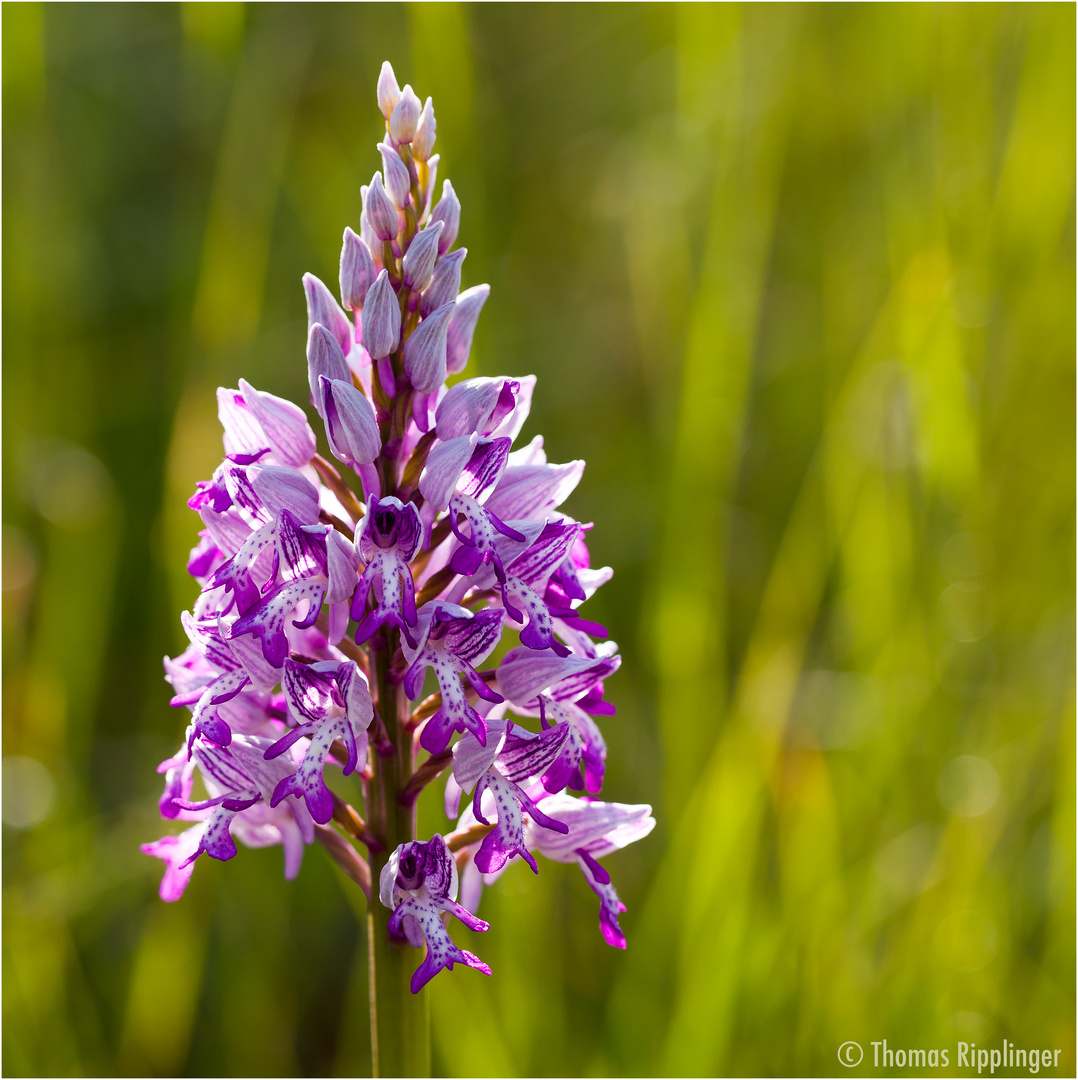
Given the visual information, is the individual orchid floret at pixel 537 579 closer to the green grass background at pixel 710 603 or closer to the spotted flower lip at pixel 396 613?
the spotted flower lip at pixel 396 613

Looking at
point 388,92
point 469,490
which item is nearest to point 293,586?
point 469,490

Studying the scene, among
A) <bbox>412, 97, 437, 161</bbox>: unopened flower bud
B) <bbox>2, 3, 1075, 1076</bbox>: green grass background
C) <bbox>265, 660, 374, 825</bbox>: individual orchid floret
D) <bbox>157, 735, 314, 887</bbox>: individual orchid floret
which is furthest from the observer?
<bbox>2, 3, 1075, 1076</bbox>: green grass background

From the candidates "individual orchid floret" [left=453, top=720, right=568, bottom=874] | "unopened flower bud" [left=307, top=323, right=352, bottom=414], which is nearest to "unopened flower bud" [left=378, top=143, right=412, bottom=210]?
"unopened flower bud" [left=307, top=323, right=352, bottom=414]

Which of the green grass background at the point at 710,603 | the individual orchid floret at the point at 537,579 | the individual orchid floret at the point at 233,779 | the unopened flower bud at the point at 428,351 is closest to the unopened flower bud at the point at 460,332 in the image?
the unopened flower bud at the point at 428,351

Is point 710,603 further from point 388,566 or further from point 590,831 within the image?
point 388,566

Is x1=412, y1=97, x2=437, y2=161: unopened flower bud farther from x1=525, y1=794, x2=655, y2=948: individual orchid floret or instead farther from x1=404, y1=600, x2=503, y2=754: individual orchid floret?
x1=525, y1=794, x2=655, y2=948: individual orchid floret
